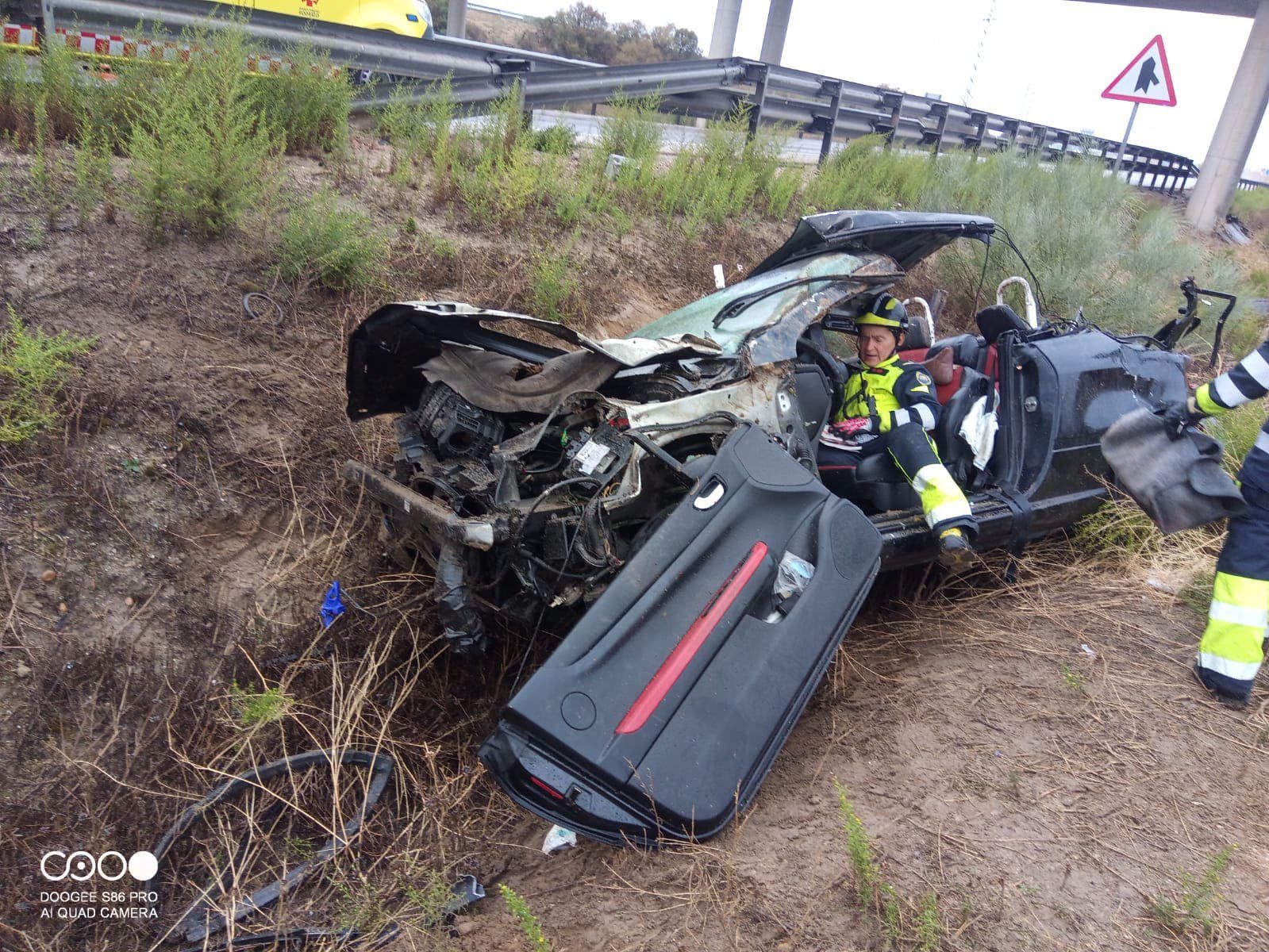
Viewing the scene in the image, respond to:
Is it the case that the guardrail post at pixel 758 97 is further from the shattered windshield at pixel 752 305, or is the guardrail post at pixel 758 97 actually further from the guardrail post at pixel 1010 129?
the guardrail post at pixel 1010 129

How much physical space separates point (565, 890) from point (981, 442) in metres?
2.94

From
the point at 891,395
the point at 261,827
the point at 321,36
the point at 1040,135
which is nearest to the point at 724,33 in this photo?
the point at 1040,135

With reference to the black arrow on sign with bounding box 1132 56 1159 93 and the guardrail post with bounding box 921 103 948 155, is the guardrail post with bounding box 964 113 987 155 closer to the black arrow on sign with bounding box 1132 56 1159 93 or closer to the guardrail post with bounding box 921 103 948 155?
the guardrail post with bounding box 921 103 948 155

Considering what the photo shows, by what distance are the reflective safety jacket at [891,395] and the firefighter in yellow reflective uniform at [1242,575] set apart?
3.79ft

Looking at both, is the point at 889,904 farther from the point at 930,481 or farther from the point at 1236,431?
the point at 1236,431

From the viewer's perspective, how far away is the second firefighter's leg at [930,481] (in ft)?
12.5

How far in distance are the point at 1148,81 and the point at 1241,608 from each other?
31.3ft

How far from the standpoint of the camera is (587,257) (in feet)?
20.6

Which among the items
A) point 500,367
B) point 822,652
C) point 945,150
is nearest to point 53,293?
point 500,367

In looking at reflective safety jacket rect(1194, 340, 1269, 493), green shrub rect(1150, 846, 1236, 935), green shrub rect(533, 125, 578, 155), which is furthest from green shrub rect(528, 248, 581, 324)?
green shrub rect(1150, 846, 1236, 935)

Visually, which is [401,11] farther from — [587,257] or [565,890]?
[565,890]

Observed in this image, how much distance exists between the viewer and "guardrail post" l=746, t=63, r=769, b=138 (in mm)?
8852

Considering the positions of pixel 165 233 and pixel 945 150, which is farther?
pixel 945 150

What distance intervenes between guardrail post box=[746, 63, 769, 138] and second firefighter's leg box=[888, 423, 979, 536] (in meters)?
5.67
